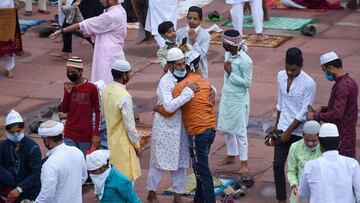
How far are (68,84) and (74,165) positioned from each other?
2.06m

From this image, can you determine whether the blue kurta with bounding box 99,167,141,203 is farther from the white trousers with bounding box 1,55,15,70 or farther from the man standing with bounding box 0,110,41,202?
the white trousers with bounding box 1,55,15,70

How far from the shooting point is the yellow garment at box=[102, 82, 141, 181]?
10180 mm

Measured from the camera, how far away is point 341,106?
974 cm

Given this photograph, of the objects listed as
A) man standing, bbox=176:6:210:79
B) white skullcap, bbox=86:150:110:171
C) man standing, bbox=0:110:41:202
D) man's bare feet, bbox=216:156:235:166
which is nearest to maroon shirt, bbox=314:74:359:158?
man's bare feet, bbox=216:156:235:166

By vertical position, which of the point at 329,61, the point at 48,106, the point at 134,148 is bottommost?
the point at 48,106

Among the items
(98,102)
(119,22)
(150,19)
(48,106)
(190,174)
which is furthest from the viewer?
(150,19)

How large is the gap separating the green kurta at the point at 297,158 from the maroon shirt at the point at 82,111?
2.27 metres

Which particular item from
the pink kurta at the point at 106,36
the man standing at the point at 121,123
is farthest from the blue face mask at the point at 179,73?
the pink kurta at the point at 106,36

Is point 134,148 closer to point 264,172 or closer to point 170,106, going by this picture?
point 170,106

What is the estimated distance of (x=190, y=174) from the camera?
11.5 meters

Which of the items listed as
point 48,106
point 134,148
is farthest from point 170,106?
point 48,106

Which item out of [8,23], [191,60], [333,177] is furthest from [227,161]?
[8,23]

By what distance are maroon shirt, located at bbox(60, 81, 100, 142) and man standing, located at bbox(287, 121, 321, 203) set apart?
90.0 inches

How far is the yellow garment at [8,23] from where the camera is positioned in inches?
613
